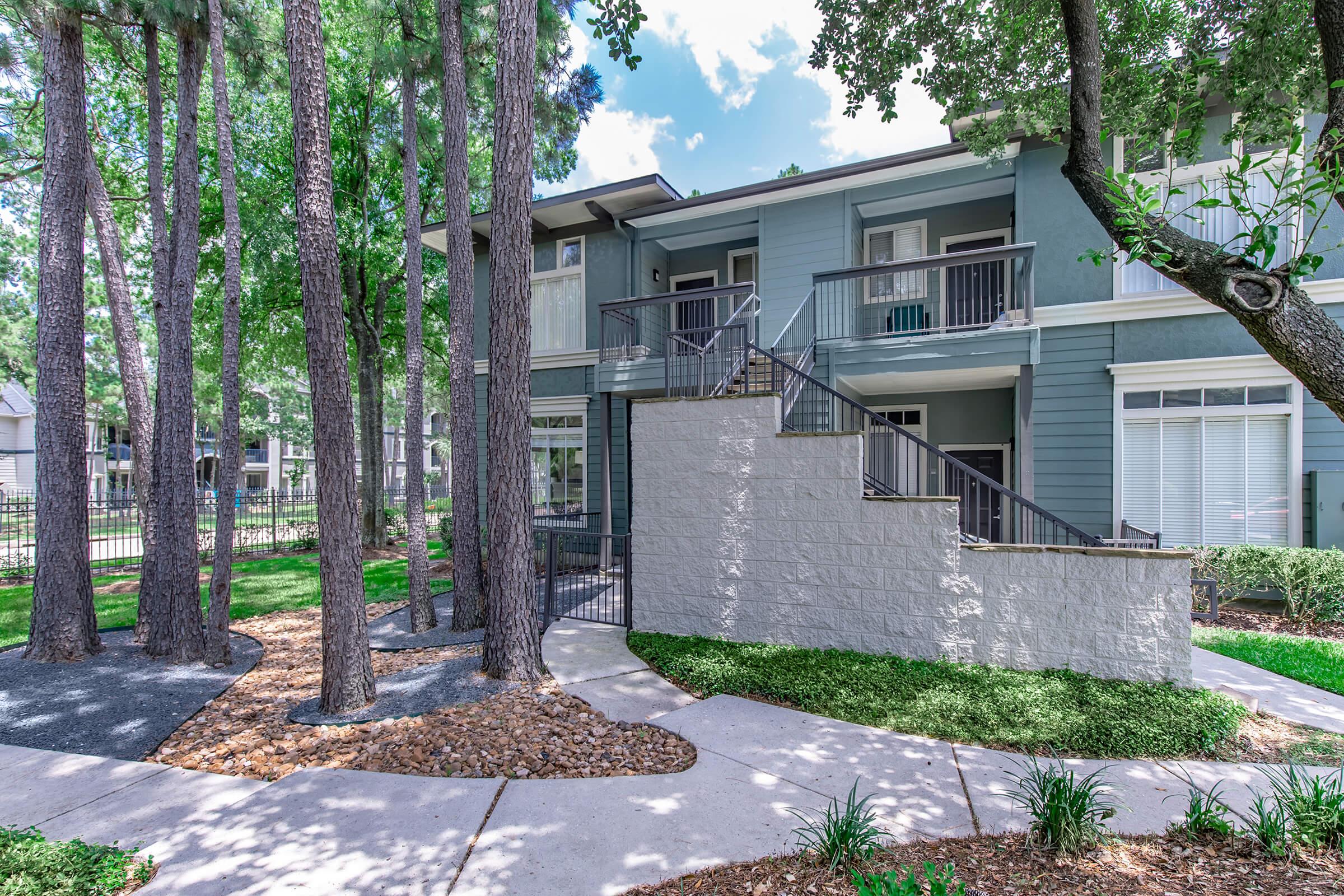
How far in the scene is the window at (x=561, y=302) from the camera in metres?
12.9

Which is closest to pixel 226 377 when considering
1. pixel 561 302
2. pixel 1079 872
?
pixel 1079 872

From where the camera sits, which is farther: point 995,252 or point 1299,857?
point 995,252

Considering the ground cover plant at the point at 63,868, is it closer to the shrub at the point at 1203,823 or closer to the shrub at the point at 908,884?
the shrub at the point at 908,884

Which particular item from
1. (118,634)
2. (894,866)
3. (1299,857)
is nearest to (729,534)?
(894,866)

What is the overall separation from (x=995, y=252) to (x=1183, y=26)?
262 centimetres

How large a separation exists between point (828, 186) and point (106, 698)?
11135 mm

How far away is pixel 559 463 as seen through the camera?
12.8m

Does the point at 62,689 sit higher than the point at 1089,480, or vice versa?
the point at 1089,480

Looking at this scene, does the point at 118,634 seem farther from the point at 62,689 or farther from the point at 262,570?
the point at 262,570

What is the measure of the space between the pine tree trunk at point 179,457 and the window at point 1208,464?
11695mm

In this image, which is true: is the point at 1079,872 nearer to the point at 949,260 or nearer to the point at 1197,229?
the point at 949,260

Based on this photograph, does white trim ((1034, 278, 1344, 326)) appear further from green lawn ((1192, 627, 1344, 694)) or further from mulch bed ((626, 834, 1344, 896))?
mulch bed ((626, 834, 1344, 896))

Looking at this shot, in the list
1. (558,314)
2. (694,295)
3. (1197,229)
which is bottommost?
(694,295)

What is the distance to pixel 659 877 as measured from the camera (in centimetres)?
273
